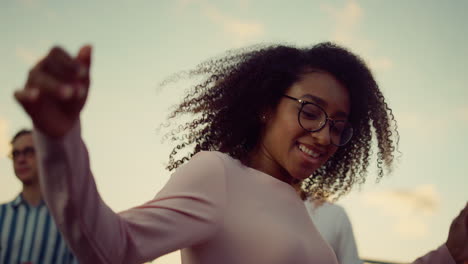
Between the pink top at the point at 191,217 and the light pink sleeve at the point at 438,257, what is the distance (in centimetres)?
64

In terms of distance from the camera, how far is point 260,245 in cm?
133

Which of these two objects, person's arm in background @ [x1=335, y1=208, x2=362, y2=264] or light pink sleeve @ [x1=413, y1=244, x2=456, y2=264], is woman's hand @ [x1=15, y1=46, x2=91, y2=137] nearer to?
light pink sleeve @ [x1=413, y1=244, x2=456, y2=264]

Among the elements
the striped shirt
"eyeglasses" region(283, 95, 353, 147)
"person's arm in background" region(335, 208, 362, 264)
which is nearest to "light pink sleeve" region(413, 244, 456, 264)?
"eyeglasses" region(283, 95, 353, 147)

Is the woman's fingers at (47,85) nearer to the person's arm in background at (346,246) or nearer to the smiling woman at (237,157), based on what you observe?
the smiling woman at (237,157)

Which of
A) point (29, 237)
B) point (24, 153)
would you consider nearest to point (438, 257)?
point (29, 237)

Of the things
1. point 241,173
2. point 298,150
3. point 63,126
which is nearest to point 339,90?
point 298,150

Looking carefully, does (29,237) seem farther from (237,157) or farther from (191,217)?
(191,217)

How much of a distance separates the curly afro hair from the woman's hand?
1.03 metres

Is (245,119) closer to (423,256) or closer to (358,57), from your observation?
(358,57)

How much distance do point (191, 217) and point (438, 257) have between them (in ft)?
4.37

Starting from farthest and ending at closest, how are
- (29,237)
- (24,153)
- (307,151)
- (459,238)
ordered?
(24,153) < (29,237) < (459,238) < (307,151)

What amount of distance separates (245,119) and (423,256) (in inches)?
40.2

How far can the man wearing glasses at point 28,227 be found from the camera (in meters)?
3.48

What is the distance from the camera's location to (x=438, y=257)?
1.97 metres
